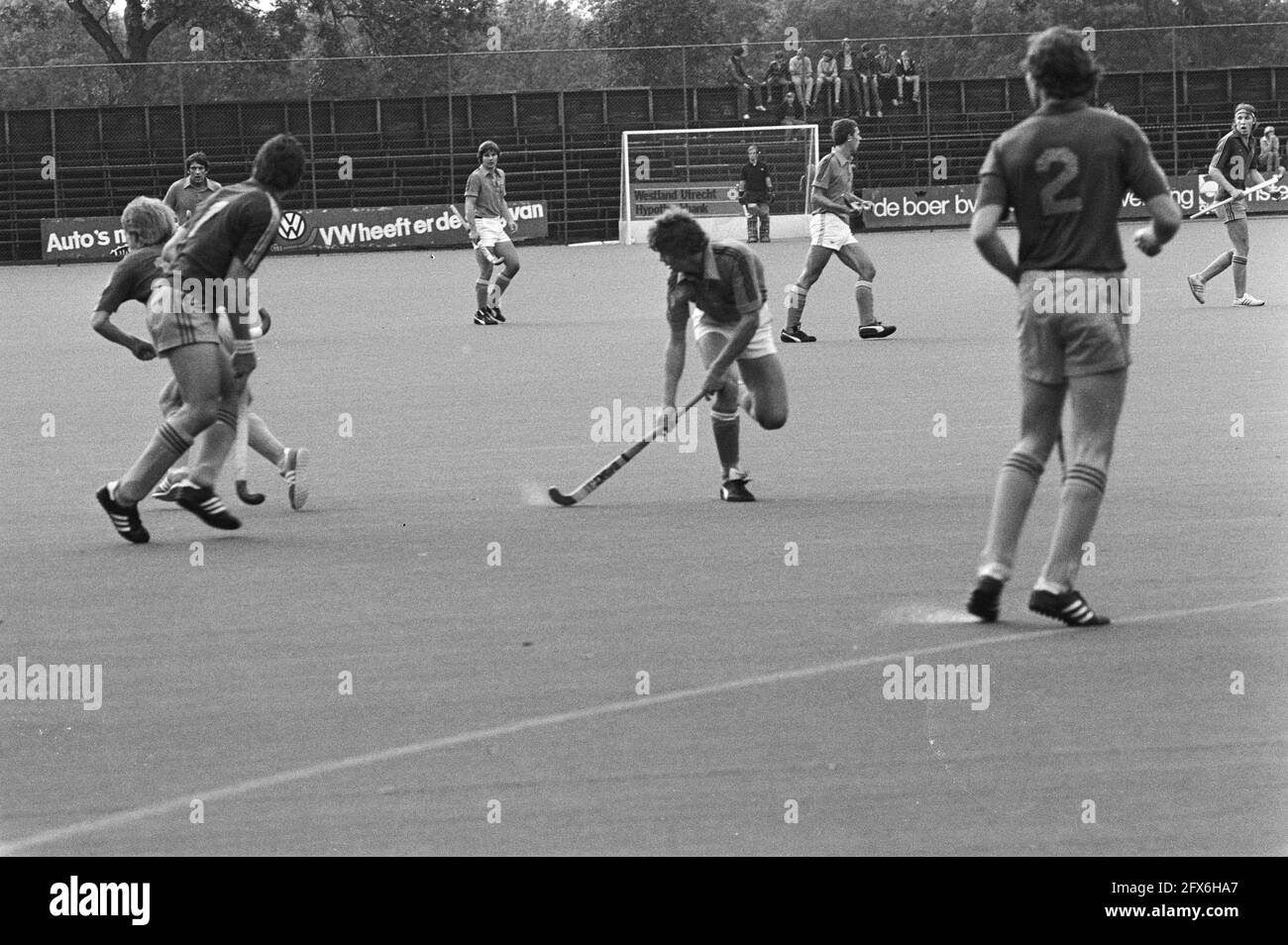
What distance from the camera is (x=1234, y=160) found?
21.1m

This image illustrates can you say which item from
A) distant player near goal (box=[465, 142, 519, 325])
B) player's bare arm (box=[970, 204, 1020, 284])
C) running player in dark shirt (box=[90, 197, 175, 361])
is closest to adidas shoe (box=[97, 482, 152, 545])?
running player in dark shirt (box=[90, 197, 175, 361])

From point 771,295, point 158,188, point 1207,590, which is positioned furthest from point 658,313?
point 158,188

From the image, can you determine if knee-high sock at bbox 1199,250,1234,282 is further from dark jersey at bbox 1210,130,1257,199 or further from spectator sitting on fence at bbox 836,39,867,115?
spectator sitting on fence at bbox 836,39,867,115

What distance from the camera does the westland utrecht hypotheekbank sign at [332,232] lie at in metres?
42.9

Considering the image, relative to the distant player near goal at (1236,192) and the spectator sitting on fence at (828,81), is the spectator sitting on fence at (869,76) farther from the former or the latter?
the distant player near goal at (1236,192)

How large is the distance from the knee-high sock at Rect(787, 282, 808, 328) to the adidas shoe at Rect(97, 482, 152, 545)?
34.4ft

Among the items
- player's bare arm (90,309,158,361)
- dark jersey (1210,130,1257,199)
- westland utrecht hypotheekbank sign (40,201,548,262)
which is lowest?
player's bare arm (90,309,158,361)

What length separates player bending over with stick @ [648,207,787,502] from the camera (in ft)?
31.8

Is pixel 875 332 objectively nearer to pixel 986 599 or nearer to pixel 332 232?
pixel 986 599

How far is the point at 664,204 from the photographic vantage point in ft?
146

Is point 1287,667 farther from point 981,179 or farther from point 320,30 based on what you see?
point 320,30

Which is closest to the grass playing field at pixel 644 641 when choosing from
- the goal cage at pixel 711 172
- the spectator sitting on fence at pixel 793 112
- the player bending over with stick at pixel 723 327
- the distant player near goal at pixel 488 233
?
the player bending over with stick at pixel 723 327

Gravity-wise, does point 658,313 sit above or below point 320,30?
below

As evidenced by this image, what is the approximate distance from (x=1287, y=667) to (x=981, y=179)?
195 cm
